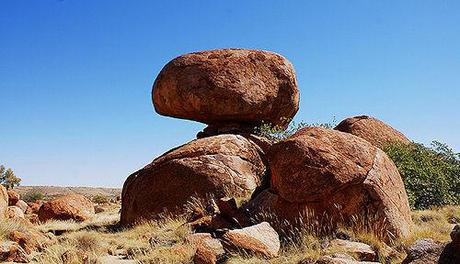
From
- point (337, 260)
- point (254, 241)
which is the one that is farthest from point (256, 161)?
point (337, 260)

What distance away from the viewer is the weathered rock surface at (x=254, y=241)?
9.30 m

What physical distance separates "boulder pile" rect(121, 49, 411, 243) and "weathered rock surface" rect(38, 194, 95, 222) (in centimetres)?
614

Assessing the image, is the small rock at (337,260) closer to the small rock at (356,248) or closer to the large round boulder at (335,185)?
the small rock at (356,248)

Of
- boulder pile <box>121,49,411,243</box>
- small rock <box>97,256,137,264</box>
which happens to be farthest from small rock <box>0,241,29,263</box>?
boulder pile <box>121,49,411,243</box>

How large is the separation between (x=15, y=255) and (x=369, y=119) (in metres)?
17.1

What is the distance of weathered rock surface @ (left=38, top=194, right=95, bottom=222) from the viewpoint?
22.1 metres

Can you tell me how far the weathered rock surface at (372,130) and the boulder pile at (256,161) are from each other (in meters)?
0.06

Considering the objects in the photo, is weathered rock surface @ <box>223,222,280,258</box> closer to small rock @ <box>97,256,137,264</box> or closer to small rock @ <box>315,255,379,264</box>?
small rock @ <box>315,255,379,264</box>

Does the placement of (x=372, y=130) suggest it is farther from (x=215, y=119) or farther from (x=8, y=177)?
(x=8, y=177)

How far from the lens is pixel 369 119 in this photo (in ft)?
73.2

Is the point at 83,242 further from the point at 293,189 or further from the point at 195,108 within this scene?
the point at 195,108

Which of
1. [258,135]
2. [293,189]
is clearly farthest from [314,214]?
[258,135]

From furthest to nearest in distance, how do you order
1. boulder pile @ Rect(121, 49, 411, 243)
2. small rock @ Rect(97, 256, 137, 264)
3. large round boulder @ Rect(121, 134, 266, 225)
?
large round boulder @ Rect(121, 134, 266, 225) → boulder pile @ Rect(121, 49, 411, 243) → small rock @ Rect(97, 256, 137, 264)

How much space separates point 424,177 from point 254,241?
11.6 m
